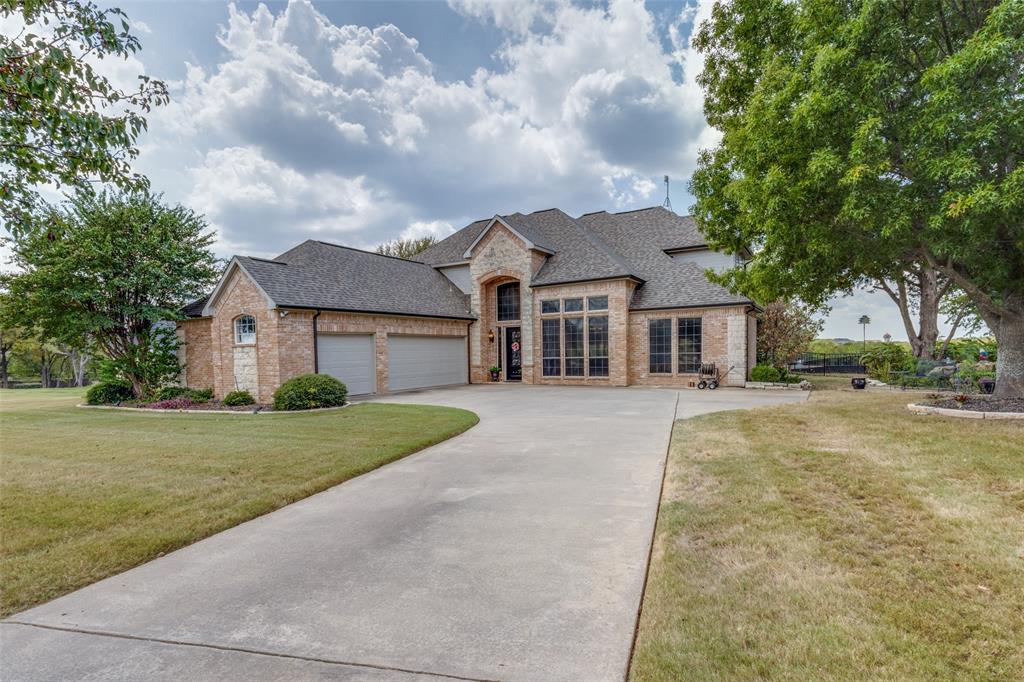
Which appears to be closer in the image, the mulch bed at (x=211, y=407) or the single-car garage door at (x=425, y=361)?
the mulch bed at (x=211, y=407)

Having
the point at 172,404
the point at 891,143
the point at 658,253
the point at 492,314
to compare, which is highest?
the point at 658,253

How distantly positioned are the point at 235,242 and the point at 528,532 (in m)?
26.4

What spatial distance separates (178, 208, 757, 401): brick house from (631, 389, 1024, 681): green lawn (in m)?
12.3

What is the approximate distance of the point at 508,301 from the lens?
22.8 metres

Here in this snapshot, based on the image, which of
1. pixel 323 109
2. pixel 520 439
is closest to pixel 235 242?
pixel 323 109

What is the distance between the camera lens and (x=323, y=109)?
15.7 meters

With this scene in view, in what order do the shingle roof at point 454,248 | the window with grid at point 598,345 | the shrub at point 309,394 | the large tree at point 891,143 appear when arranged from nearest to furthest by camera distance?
the large tree at point 891,143 → the shrub at point 309,394 → the window with grid at point 598,345 → the shingle roof at point 454,248

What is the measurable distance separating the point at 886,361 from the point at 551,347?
13.9 meters

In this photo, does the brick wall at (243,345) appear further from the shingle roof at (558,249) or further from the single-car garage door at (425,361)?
the shingle roof at (558,249)

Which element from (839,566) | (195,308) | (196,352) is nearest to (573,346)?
(196,352)

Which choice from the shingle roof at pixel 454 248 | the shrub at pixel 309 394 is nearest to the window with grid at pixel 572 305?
the shingle roof at pixel 454 248

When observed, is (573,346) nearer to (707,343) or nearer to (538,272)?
(538,272)

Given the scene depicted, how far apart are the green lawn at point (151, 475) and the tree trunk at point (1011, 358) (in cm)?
1209

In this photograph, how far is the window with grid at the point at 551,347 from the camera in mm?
21078
